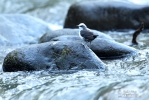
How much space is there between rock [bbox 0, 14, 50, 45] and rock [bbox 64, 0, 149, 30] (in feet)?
4.51

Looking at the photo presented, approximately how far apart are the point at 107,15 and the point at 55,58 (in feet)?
21.0

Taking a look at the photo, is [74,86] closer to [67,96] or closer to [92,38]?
[67,96]

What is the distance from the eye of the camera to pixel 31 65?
6.90 meters

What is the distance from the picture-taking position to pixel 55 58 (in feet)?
22.6

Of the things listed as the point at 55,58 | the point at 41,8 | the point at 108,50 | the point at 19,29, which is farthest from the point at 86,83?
the point at 41,8

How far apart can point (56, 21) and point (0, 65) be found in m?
7.55

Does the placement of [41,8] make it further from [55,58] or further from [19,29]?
[55,58]

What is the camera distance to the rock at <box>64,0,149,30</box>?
1288 centimetres

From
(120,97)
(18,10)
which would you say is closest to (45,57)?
(120,97)

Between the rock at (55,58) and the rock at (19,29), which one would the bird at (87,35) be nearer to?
the rock at (55,58)

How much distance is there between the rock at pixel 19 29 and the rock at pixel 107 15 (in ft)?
4.51

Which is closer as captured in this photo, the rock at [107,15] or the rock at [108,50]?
the rock at [108,50]

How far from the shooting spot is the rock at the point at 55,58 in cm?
681

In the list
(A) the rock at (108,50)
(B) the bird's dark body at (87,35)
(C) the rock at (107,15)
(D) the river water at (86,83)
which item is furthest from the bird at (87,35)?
(C) the rock at (107,15)
